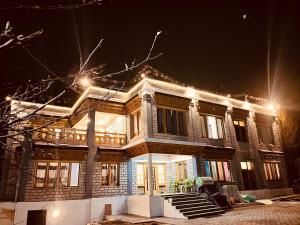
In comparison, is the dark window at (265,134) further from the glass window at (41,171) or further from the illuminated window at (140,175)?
the glass window at (41,171)

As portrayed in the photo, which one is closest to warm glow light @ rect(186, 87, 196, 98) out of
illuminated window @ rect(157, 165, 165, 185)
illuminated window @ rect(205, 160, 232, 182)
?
illuminated window @ rect(205, 160, 232, 182)

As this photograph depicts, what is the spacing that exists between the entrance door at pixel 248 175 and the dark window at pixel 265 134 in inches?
139

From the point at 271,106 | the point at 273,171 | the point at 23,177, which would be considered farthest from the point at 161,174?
the point at 271,106

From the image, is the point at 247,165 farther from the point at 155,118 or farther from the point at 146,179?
the point at 155,118

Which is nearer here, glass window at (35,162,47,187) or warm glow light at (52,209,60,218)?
warm glow light at (52,209,60,218)

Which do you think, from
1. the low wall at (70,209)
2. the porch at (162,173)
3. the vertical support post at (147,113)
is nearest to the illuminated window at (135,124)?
the vertical support post at (147,113)

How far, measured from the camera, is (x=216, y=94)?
21094 millimetres

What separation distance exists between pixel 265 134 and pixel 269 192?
5.98 m

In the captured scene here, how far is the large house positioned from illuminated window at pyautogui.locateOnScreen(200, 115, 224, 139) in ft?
0.30

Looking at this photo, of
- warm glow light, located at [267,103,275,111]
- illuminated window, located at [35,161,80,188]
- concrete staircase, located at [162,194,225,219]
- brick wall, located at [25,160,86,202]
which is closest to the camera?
concrete staircase, located at [162,194,225,219]

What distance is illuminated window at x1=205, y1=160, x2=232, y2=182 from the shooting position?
59.8ft

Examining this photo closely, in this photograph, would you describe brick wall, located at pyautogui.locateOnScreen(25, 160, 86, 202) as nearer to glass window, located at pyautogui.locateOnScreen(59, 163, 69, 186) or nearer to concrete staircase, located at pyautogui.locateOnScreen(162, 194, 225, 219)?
glass window, located at pyautogui.locateOnScreen(59, 163, 69, 186)

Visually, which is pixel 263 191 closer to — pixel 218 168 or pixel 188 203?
pixel 218 168

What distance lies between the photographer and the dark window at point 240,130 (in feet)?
71.1
